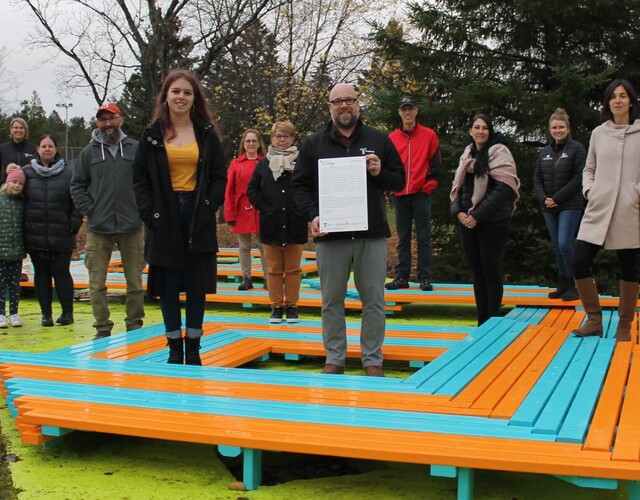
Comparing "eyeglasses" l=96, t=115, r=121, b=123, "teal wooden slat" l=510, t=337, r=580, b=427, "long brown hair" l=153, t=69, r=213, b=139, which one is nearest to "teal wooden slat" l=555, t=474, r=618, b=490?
"teal wooden slat" l=510, t=337, r=580, b=427

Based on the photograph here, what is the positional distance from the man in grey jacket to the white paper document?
2.50m

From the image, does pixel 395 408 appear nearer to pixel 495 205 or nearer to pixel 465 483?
pixel 465 483

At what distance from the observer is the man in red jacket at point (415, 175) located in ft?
27.7

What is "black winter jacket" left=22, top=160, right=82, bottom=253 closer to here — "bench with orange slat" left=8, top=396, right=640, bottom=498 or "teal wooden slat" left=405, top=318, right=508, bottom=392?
"bench with orange slat" left=8, top=396, right=640, bottom=498

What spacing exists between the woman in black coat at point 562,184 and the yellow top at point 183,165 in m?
4.19

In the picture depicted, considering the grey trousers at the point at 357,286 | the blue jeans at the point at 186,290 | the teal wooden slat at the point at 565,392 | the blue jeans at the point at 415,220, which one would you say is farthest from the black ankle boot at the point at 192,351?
the blue jeans at the point at 415,220

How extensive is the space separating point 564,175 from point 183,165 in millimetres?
4347

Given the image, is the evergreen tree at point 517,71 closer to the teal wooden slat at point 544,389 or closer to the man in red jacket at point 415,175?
the man in red jacket at point 415,175

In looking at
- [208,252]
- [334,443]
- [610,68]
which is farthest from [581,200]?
[334,443]

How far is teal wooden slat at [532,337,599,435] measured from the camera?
11.4 ft

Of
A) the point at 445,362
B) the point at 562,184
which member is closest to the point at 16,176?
the point at 445,362

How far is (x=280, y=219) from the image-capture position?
7.21m

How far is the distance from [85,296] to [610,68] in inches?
294

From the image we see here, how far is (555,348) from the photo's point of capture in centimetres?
539
